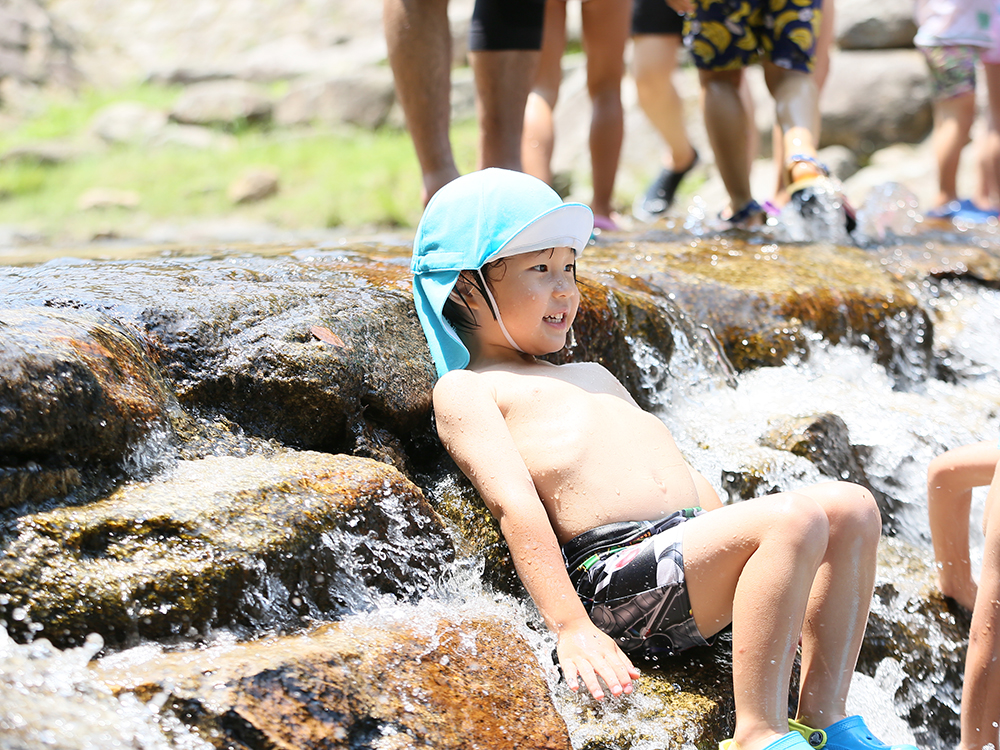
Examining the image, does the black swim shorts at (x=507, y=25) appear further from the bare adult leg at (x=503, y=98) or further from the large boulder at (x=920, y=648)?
the large boulder at (x=920, y=648)

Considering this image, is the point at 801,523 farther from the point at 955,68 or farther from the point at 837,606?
the point at 955,68

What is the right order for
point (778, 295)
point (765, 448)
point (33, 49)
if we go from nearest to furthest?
point (765, 448)
point (778, 295)
point (33, 49)

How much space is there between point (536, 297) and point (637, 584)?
0.64 m

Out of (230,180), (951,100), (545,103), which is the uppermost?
(545,103)

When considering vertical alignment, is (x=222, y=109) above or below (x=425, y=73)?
below

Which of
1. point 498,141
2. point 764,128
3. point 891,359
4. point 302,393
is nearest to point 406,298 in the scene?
point 302,393

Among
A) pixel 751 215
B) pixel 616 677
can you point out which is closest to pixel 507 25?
pixel 751 215

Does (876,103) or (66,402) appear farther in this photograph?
(876,103)

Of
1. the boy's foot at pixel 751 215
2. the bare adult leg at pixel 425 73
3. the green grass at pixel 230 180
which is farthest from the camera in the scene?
the green grass at pixel 230 180

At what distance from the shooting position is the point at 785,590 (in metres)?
1.63

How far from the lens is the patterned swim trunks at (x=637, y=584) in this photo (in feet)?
5.76

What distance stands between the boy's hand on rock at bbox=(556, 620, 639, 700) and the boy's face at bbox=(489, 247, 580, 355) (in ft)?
2.15

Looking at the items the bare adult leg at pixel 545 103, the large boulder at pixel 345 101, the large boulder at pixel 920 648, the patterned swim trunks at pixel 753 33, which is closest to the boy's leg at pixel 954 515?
the large boulder at pixel 920 648

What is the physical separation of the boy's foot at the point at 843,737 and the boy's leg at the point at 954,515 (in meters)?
0.64
